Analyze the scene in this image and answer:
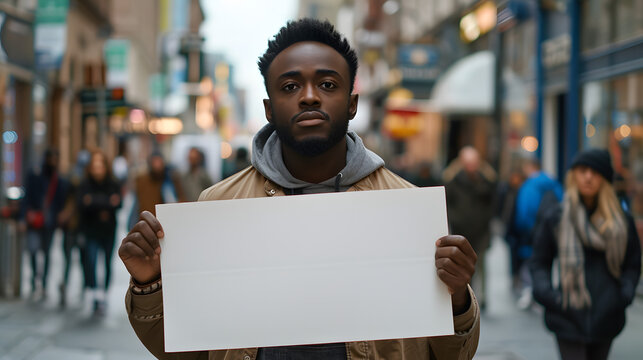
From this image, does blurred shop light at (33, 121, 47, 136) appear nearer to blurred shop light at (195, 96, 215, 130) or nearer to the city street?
the city street

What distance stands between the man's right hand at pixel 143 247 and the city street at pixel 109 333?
4610 mm

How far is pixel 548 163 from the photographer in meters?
15.7

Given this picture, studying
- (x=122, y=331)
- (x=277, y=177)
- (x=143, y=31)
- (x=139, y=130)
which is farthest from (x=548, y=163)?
(x=143, y=31)

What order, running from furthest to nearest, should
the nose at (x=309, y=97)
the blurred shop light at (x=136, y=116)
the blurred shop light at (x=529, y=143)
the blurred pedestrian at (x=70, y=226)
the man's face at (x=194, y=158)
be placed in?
the blurred shop light at (x=136, y=116) < the blurred shop light at (x=529, y=143) < the man's face at (x=194, y=158) < the blurred pedestrian at (x=70, y=226) < the nose at (x=309, y=97)

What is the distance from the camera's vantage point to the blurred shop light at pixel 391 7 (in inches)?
1544

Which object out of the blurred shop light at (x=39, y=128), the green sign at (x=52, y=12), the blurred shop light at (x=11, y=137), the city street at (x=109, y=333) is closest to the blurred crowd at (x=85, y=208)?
the city street at (x=109, y=333)

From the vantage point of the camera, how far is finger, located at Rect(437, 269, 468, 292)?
195 centimetres

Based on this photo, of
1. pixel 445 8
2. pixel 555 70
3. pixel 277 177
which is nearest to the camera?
pixel 277 177

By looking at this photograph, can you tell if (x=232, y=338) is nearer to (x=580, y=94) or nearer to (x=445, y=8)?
(x=580, y=94)

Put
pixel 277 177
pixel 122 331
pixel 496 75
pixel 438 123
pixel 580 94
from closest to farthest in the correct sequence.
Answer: pixel 277 177, pixel 122 331, pixel 580 94, pixel 496 75, pixel 438 123

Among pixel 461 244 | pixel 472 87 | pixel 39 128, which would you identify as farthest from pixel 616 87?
pixel 39 128

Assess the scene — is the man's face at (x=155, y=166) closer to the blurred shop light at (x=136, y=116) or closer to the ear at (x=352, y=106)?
the ear at (x=352, y=106)

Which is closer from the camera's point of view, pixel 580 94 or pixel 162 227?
pixel 162 227

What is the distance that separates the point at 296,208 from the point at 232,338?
41cm
